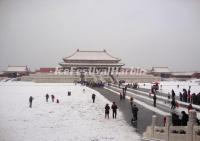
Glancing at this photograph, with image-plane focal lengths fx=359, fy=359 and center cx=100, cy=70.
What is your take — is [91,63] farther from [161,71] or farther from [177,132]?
[177,132]

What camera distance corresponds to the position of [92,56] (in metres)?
46.6

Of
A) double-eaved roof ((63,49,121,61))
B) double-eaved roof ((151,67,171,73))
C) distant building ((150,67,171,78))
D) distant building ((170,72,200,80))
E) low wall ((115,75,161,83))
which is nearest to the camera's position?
low wall ((115,75,161,83))

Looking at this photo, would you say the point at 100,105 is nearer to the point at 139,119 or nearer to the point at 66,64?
the point at 139,119

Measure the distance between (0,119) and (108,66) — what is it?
33.2 meters

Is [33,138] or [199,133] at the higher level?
[199,133]

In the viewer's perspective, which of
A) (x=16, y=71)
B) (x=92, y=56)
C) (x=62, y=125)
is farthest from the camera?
(x=16, y=71)

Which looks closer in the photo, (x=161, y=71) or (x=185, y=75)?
(x=185, y=75)

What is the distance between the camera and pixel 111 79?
33.0 metres

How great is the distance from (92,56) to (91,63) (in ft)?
10.5

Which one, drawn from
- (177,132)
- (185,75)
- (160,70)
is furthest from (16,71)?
(177,132)

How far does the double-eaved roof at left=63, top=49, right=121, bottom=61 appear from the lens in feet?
146

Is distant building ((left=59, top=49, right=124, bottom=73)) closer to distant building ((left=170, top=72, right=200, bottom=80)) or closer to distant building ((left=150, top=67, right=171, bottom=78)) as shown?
Result: distant building ((left=150, top=67, right=171, bottom=78))

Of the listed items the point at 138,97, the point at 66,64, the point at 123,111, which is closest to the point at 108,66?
the point at 66,64

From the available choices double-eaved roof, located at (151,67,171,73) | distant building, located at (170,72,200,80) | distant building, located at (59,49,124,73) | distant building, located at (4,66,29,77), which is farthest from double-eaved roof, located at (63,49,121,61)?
distant building, located at (170,72,200,80)
